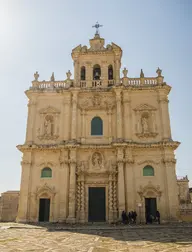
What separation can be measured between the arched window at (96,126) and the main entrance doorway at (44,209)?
7084 mm

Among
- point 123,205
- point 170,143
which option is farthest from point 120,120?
point 123,205

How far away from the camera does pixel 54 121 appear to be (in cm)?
2411

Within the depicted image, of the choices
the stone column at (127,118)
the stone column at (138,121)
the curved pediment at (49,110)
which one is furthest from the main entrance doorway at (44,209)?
the stone column at (138,121)

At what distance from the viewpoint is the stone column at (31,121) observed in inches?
924

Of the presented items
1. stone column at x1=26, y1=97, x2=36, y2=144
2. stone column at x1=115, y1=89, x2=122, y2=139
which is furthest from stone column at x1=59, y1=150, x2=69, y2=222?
stone column at x1=115, y1=89, x2=122, y2=139

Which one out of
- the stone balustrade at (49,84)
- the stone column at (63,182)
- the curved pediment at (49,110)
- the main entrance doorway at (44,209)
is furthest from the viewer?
the stone balustrade at (49,84)

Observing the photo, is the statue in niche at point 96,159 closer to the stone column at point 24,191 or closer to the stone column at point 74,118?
the stone column at point 74,118

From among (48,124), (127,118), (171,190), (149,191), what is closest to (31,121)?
(48,124)

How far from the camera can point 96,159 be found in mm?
22531

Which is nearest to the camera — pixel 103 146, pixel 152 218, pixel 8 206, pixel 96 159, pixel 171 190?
pixel 152 218

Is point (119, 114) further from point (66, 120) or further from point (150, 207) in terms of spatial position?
point (150, 207)

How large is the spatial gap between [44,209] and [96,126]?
8416mm

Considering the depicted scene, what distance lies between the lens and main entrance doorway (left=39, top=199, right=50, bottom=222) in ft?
70.7

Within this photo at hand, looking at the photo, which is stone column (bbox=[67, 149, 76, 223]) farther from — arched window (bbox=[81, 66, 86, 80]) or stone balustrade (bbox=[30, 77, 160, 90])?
arched window (bbox=[81, 66, 86, 80])
